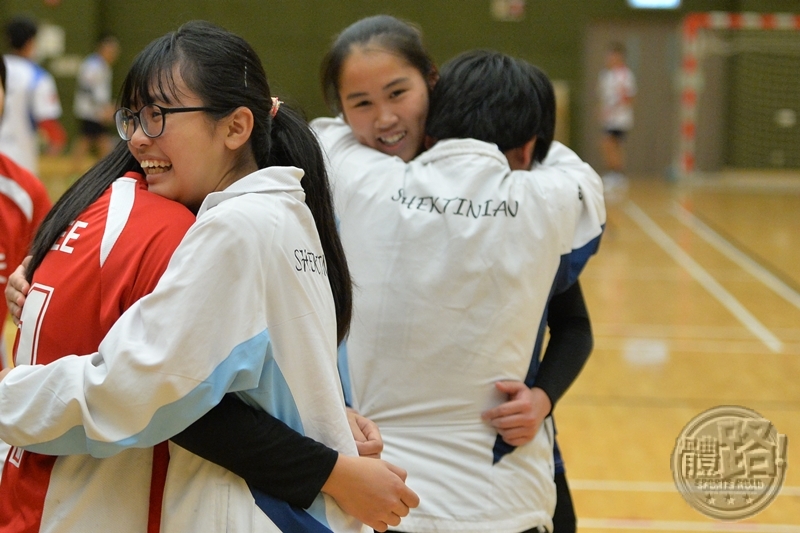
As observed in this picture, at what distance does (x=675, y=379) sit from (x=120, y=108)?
393 cm

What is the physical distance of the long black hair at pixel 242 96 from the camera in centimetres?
113

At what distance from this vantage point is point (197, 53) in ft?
3.73

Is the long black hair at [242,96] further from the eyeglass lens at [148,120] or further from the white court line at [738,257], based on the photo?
the white court line at [738,257]

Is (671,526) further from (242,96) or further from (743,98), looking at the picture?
(743,98)

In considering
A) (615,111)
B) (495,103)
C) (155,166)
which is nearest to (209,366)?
(155,166)

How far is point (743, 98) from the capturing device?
13555 millimetres

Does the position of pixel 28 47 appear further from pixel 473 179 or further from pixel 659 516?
pixel 473 179

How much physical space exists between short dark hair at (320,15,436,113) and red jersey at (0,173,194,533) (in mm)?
754

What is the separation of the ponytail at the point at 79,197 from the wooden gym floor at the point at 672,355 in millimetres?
2212

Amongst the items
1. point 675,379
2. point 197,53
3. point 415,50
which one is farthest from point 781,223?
point 197,53

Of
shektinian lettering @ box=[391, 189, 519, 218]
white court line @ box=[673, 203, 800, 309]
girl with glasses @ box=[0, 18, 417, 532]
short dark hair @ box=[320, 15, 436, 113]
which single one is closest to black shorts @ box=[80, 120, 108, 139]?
white court line @ box=[673, 203, 800, 309]

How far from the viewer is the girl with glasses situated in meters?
0.99

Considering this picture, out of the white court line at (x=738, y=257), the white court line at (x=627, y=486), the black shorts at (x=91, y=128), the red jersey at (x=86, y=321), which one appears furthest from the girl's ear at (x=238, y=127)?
the black shorts at (x=91, y=128)

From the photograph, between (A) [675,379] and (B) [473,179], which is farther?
(A) [675,379]
